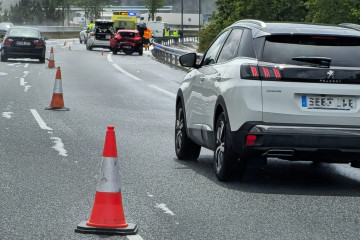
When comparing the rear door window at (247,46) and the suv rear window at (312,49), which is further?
the rear door window at (247,46)

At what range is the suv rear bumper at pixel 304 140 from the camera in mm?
9391

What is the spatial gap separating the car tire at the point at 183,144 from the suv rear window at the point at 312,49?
7.52 ft

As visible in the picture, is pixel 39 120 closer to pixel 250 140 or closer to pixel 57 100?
pixel 57 100

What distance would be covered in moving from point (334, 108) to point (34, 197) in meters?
2.90

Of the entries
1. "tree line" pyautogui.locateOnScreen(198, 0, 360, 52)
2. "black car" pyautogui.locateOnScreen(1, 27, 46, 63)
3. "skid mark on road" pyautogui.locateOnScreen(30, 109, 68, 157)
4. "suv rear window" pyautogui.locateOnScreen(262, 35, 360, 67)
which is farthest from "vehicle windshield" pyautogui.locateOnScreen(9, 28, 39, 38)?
"suv rear window" pyautogui.locateOnScreen(262, 35, 360, 67)

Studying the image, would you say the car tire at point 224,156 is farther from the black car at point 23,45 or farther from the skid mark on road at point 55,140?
the black car at point 23,45

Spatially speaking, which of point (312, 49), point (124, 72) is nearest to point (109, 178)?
point (312, 49)

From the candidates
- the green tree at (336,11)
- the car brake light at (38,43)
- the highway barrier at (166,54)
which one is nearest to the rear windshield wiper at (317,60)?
the highway barrier at (166,54)

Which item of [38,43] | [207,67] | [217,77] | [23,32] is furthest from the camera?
[23,32]

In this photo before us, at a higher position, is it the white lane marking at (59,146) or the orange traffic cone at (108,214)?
the orange traffic cone at (108,214)

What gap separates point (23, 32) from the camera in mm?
42094

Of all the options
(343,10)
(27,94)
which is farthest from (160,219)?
(343,10)

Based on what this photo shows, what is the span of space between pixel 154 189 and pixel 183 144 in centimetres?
228

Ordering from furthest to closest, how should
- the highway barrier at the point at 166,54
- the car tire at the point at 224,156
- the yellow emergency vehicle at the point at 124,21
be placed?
the yellow emergency vehicle at the point at 124,21 < the highway barrier at the point at 166,54 < the car tire at the point at 224,156
